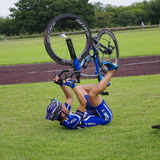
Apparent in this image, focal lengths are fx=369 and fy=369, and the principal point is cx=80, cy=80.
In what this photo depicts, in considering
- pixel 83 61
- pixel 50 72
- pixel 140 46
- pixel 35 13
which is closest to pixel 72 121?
pixel 83 61

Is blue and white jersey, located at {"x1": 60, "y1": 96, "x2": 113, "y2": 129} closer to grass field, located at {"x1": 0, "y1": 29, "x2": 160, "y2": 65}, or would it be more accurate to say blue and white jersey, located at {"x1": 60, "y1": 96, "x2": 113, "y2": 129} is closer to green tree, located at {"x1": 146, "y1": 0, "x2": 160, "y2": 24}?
grass field, located at {"x1": 0, "y1": 29, "x2": 160, "y2": 65}

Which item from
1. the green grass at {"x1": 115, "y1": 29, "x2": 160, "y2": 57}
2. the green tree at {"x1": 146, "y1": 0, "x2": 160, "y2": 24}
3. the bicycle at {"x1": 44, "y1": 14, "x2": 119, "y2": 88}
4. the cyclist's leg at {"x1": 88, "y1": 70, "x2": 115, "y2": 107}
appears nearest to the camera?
the cyclist's leg at {"x1": 88, "y1": 70, "x2": 115, "y2": 107}

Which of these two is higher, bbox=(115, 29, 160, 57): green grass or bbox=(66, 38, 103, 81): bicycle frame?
bbox=(66, 38, 103, 81): bicycle frame

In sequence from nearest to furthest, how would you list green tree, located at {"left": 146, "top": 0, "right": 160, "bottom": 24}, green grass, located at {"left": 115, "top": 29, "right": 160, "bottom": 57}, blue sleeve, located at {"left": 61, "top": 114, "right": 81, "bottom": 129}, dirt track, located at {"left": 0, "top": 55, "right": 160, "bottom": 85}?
1. blue sleeve, located at {"left": 61, "top": 114, "right": 81, "bottom": 129}
2. dirt track, located at {"left": 0, "top": 55, "right": 160, "bottom": 85}
3. green grass, located at {"left": 115, "top": 29, "right": 160, "bottom": 57}
4. green tree, located at {"left": 146, "top": 0, "right": 160, "bottom": 24}

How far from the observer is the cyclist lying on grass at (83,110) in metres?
8.24

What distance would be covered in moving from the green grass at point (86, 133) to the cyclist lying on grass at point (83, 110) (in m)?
0.20

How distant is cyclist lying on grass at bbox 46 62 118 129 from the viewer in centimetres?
824

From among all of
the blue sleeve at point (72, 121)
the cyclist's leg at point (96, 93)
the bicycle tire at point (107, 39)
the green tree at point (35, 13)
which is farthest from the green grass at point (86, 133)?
the green tree at point (35, 13)

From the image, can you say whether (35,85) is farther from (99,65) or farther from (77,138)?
(77,138)

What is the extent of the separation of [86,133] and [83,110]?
2.00 feet

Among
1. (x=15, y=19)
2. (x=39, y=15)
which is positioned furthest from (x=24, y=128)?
(x=15, y=19)

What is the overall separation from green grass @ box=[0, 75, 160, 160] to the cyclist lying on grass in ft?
0.67

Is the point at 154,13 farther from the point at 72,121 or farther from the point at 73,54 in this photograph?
the point at 72,121

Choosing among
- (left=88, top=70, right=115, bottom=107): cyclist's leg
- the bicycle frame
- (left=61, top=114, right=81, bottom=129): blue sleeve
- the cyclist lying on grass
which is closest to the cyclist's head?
the cyclist lying on grass
